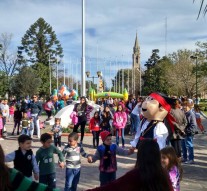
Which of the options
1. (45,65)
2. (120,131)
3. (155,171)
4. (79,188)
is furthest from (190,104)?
(45,65)

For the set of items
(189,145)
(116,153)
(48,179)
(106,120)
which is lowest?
(48,179)

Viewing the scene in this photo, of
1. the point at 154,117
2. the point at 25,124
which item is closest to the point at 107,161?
the point at 154,117

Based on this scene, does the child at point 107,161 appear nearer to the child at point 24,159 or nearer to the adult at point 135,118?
the child at point 24,159

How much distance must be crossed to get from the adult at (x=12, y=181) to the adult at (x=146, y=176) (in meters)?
0.61

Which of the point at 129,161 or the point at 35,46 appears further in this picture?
the point at 35,46

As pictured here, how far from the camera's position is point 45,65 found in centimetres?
6344

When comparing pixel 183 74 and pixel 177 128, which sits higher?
pixel 183 74

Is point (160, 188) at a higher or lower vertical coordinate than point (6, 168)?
lower

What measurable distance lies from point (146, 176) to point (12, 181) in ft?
3.38

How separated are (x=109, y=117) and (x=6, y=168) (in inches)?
375

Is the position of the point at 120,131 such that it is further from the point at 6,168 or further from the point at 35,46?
the point at 35,46

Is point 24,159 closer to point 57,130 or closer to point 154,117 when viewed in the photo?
point 154,117

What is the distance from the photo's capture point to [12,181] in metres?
2.55

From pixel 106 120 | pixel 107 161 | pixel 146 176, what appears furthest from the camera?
pixel 106 120
